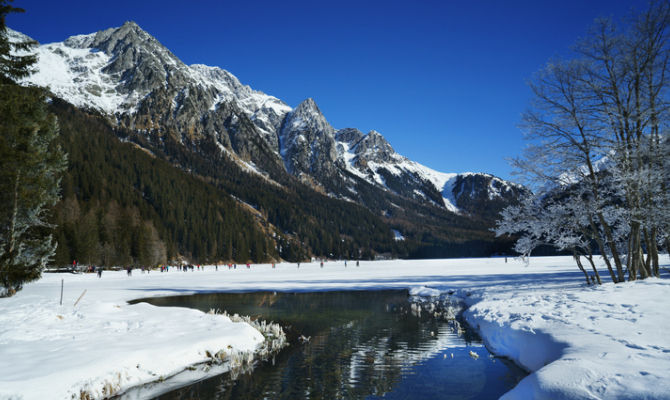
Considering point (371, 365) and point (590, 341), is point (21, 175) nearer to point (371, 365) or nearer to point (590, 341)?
point (371, 365)

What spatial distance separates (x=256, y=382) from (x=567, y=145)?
50.9 feet

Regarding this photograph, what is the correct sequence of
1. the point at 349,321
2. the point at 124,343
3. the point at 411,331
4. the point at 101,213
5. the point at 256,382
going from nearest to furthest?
the point at 256,382 → the point at 124,343 → the point at 411,331 → the point at 349,321 → the point at 101,213

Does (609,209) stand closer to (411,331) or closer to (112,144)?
(411,331)

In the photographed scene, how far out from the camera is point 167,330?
13.2 meters

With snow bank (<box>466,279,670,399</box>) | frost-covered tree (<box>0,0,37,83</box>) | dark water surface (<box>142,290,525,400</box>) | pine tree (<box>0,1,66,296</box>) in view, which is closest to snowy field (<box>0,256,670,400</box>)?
snow bank (<box>466,279,670,399</box>)

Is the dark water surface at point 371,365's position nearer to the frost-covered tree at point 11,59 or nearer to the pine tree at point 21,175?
the pine tree at point 21,175

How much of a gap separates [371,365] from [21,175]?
16.3 metres

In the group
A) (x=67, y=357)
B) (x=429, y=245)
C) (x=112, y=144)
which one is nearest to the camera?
(x=67, y=357)

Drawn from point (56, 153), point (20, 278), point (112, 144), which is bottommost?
point (20, 278)

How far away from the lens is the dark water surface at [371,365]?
9008mm

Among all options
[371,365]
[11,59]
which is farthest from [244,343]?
[11,59]

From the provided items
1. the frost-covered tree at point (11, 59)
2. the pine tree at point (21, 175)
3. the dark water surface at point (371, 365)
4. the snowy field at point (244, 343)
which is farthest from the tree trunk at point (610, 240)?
the frost-covered tree at point (11, 59)

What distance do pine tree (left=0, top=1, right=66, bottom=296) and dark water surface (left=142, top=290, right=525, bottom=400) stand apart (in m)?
10.7

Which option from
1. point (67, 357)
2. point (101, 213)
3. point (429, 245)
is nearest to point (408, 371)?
point (67, 357)
